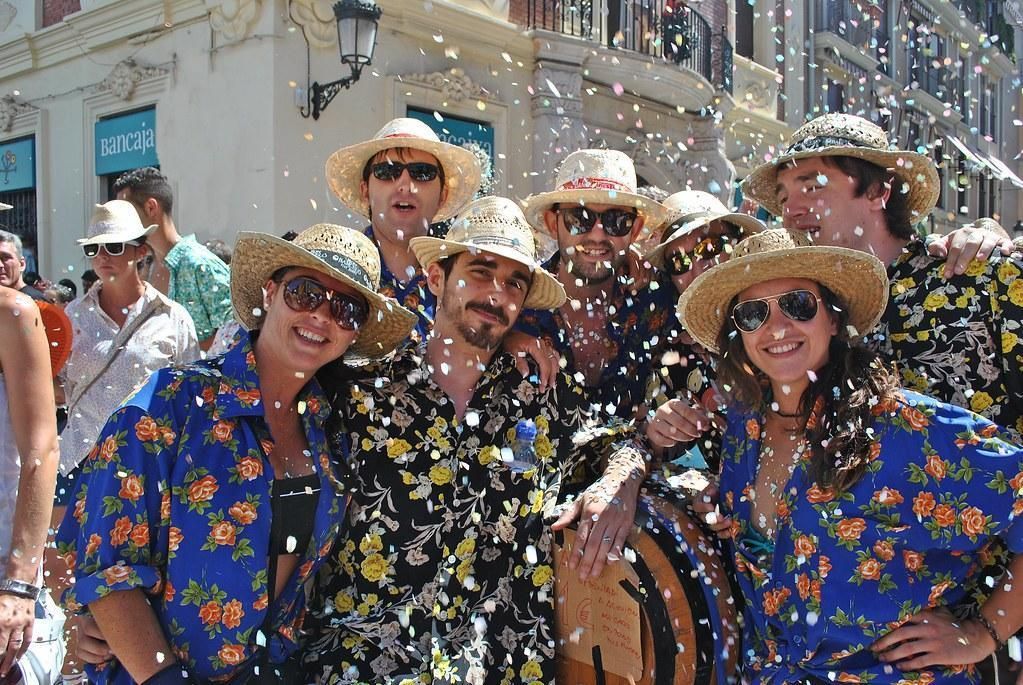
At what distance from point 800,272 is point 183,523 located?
5.19ft

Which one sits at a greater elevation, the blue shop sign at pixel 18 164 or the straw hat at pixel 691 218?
the blue shop sign at pixel 18 164

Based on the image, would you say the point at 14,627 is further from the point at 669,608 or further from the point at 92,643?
the point at 669,608

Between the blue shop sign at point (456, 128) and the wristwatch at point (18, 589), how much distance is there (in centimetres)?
765

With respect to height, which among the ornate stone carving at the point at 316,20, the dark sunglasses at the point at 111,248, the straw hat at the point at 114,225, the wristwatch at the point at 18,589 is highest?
the ornate stone carving at the point at 316,20

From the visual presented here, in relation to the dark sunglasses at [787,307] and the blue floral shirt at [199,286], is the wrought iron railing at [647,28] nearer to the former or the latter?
the blue floral shirt at [199,286]

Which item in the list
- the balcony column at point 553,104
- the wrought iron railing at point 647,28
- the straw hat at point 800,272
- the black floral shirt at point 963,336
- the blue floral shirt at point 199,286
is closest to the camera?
the straw hat at point 800,272

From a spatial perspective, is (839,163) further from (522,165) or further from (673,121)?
(673,121)

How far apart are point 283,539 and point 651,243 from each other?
2078 mm

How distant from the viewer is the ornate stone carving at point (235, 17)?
8.88 m

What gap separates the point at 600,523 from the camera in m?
2.46

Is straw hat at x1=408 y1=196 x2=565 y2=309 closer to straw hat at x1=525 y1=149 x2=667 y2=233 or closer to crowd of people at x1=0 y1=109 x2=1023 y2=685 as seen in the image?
crowd of people at x1=0 y1=109 x2=1023 y2=685

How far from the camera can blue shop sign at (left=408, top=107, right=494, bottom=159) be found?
389 inches

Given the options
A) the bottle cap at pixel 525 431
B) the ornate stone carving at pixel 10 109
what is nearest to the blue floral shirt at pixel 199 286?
the bottle cap at pixel 525 431

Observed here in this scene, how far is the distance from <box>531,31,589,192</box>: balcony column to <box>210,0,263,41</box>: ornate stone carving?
3.39 meters
